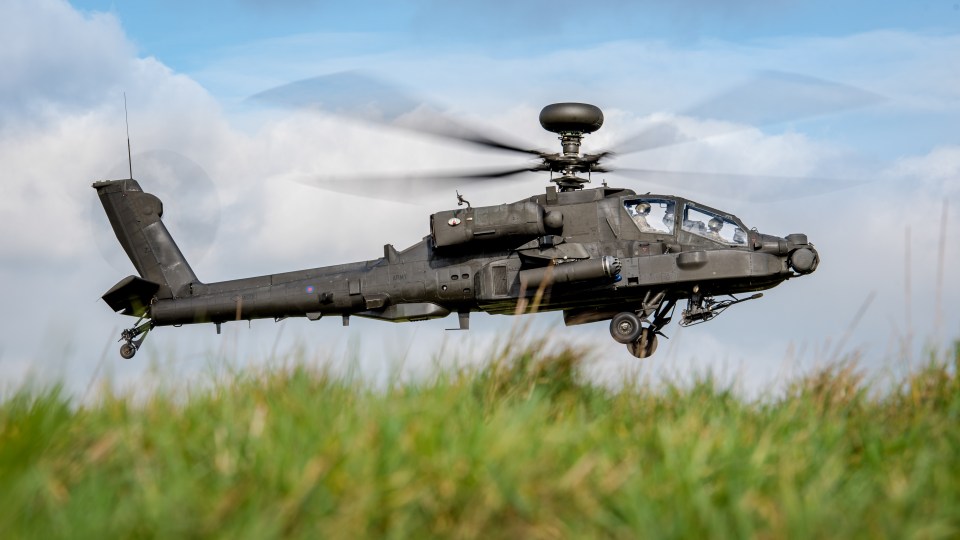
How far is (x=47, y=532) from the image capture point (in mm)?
4527

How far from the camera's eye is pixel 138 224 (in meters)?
20.5

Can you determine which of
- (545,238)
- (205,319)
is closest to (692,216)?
(545,238)

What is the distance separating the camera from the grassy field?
472 cm

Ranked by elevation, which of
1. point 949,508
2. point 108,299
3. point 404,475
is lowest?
point 949,508

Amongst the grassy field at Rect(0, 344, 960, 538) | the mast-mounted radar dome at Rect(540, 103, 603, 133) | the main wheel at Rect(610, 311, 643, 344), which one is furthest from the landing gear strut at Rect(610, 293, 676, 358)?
the grassy field at Rect(0, 344, 960, 538)

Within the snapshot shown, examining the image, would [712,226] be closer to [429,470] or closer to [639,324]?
[639,324]

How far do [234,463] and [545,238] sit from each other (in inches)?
424

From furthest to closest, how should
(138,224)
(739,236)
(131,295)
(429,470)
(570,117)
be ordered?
(138,224) < (131,295) < (739,236) < (570,117) < (429,470)

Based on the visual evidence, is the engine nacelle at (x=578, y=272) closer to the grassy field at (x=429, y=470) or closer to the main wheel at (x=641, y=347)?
the main wheel at (x=641, y=347)

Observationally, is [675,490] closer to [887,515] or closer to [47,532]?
[887,515]

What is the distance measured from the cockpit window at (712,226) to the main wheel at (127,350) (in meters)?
10.6

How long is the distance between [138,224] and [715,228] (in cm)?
1173

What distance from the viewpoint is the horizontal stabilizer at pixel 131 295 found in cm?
1862

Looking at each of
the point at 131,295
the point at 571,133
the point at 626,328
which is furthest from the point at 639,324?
the point at 131,295
